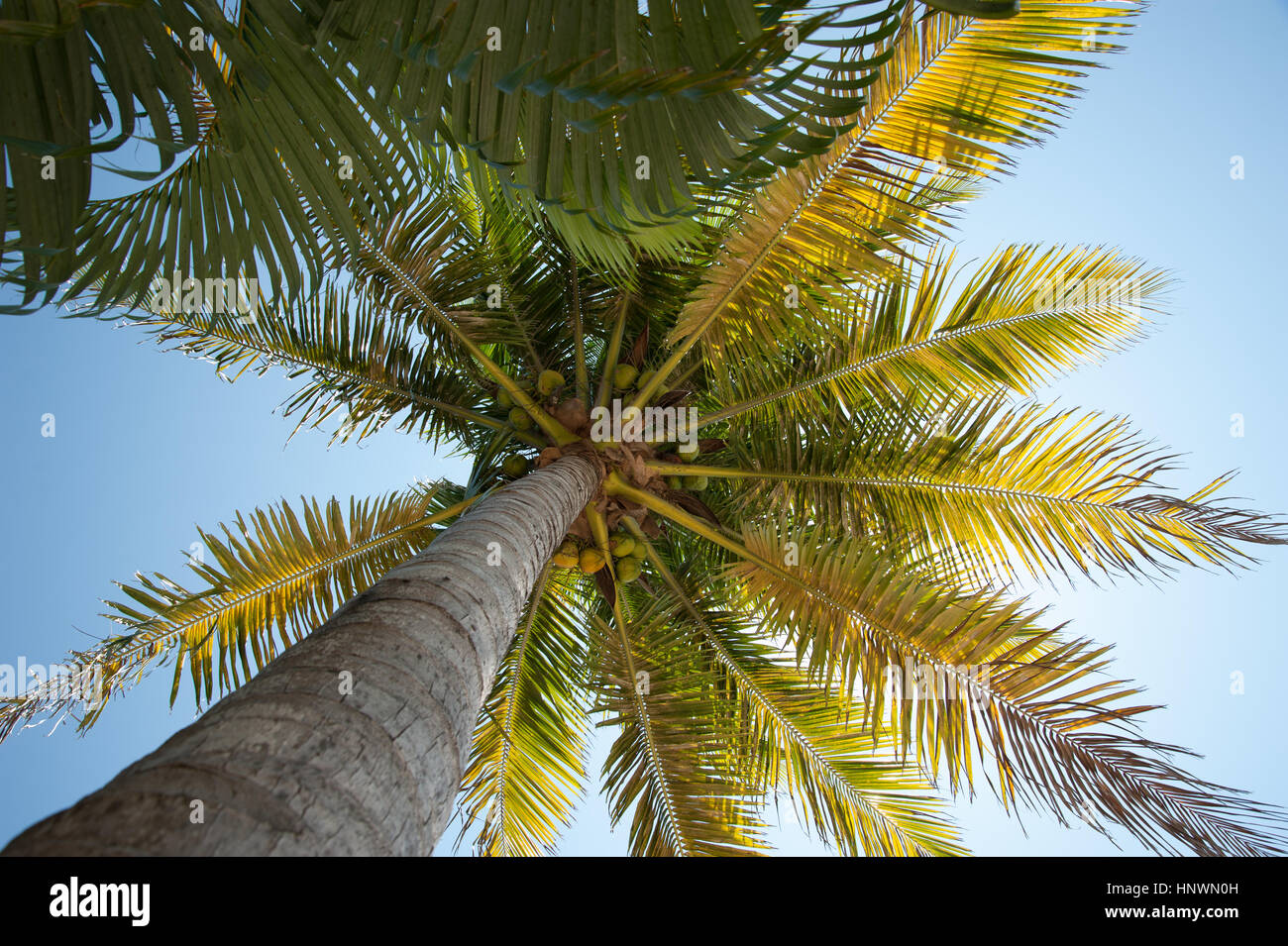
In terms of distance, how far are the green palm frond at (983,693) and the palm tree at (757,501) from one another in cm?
1

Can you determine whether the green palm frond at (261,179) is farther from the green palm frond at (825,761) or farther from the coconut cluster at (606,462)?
the green palm frond at (825,761)

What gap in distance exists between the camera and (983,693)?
2877mm

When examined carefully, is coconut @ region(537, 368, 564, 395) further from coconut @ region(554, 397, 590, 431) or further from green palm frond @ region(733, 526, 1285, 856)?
green palm frond @ region(733, 526, 1285, 856)

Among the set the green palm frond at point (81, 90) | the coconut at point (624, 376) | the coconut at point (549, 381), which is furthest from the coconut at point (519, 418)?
the green palm frond at point (81, 90)

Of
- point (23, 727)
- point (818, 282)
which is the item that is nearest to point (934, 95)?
point (818, 282)

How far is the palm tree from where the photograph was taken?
3.00m

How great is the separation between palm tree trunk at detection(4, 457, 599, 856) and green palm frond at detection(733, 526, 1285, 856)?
185 cm

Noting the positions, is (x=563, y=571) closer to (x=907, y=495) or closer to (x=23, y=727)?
(x=907, y=495)

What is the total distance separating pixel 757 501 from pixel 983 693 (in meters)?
2.44

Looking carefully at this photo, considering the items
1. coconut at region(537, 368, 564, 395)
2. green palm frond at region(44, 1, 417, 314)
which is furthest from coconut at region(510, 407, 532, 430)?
green palm frond at region(44, 1, 417, 314)

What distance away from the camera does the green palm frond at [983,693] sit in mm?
2326

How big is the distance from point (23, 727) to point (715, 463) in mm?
4445

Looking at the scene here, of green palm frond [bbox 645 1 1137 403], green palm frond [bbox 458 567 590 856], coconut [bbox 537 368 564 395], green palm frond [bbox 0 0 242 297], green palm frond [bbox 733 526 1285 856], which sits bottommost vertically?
green palm frond [bbox 458 567 590 856]
